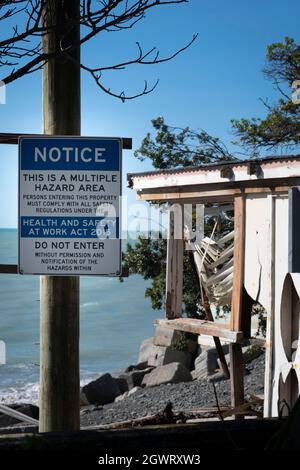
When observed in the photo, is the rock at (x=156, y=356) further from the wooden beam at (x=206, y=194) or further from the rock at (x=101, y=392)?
the wooden beam at (x=206, y=194)

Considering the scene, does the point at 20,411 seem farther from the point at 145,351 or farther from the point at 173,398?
the point at 145,351

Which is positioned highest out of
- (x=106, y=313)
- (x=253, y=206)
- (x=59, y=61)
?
(x=59, y=61)

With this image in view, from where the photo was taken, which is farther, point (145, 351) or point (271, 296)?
point (145, 351)

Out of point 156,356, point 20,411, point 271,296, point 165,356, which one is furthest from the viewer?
point 156,356

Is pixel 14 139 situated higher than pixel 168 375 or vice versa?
pixel 14 139

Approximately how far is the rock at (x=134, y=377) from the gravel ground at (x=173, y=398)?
A: 1.93 metres

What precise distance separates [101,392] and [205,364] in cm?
261

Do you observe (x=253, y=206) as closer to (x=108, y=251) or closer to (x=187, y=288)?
(x=108, y=251)

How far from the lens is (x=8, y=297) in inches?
2141

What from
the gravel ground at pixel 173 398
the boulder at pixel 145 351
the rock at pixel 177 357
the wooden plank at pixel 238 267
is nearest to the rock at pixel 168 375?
the gravel ground at pixel 173 398

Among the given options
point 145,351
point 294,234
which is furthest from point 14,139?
point 145,351

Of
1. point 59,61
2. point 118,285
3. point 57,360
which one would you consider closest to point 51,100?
point 59,61

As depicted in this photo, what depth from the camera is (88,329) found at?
147 feet

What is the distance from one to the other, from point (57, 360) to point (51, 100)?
4.94ft
